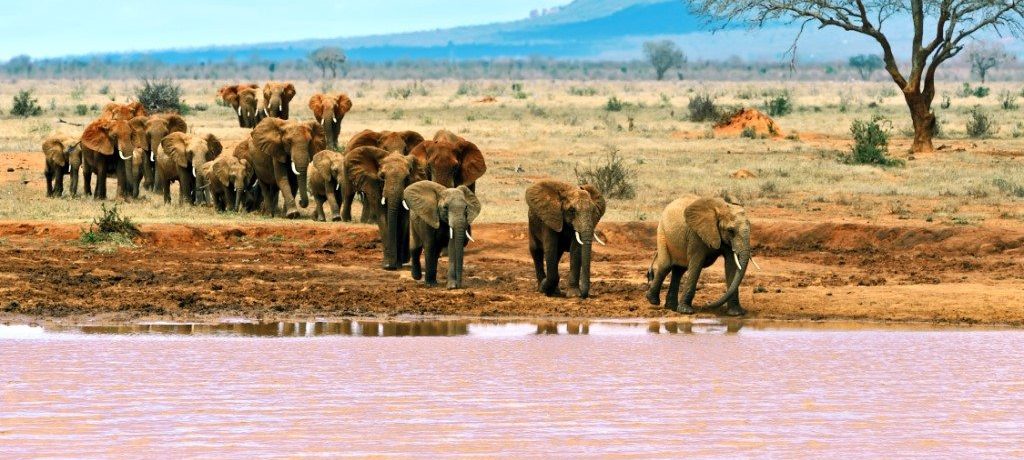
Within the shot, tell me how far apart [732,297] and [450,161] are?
5.48 meters

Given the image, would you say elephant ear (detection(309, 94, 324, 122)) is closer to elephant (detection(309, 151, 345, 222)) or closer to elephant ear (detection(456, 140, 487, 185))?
elephant (detection(309, 151, 345, 222))

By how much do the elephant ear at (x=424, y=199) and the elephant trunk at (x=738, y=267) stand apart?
10.8 ft

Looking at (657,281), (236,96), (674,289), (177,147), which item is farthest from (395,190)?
(236,96)

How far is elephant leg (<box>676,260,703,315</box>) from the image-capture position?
15.9 meters

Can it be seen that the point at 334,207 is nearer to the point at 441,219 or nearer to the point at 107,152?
the point at 441,219

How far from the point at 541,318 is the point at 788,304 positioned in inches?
100

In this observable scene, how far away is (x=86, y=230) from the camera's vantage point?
21422 mm

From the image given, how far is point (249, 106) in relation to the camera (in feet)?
140

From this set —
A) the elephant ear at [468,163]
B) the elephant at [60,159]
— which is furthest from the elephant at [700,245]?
the elephant at [60,159]

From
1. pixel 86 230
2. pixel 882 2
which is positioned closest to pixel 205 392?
pixel 86 230

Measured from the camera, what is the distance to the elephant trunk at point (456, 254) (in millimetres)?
17391

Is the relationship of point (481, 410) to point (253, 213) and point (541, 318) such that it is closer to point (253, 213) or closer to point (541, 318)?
point (541, 318)

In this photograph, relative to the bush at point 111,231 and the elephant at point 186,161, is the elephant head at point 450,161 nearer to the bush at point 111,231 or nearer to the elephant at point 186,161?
the bush at point 111,231

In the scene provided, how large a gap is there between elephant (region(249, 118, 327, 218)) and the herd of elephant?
0.02m
